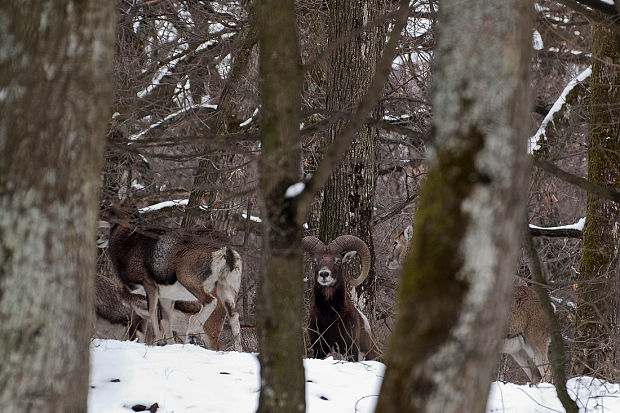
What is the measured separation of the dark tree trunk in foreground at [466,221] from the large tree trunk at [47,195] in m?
1.34

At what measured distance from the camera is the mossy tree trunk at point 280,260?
146 inches

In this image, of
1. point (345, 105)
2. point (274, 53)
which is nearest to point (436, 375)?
point (274, 53)

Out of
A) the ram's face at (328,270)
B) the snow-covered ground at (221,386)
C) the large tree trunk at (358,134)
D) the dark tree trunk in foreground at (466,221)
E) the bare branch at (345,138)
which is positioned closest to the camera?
the dark tree trunk in foreground at (466,221)

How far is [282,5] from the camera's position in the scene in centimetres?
395

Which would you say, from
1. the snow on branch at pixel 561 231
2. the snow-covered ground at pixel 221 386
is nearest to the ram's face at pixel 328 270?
the snow-covered ground at pixel 221 386

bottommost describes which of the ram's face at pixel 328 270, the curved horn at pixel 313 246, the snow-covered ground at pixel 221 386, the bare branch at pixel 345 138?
the snow-covered ground at pixel 221 386

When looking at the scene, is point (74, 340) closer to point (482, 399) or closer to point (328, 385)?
point (482, 399)

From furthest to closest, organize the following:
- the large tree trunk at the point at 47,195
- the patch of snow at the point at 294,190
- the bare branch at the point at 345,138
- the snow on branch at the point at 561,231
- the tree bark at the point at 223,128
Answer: the snow on branch at the point at 561,231
the tree bark at the point at 223,128
the patch of snow at the point at 294,190
the bare branch at the point at 345,138
the large tree trunk at the point at 47,195

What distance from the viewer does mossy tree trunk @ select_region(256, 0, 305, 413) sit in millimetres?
3721

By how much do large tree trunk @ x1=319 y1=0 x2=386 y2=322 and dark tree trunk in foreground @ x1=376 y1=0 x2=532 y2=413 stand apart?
7896mm

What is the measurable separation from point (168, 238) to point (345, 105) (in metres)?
3.30

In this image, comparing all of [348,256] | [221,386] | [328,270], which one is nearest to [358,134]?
[348,256]

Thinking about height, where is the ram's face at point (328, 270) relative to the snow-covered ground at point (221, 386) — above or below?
above

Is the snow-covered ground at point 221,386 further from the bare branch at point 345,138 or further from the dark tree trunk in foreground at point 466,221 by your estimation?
the dark tree trunk in foreground at point 466,221
